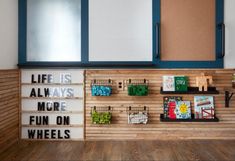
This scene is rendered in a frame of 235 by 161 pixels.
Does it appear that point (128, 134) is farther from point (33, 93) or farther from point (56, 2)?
point (56, 2)

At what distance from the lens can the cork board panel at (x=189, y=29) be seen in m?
4.88

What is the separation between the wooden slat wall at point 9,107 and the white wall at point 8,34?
15 cm

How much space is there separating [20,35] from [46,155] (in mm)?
1904

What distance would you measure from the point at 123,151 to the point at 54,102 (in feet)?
4.40

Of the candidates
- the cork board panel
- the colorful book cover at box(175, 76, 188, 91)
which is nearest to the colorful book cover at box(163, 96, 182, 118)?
the colorful book cover at box(175, 76, 188, 91)

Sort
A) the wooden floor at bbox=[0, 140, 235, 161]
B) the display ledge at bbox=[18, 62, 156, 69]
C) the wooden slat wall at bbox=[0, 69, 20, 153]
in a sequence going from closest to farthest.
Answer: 1. the wooden floor at bbox=[0, 140, 235, 161]
2. the wooden slat wall at bbox=[0, 69, 20, 153]
3. the display ledge at bbox=[18, 62, 156, 69]

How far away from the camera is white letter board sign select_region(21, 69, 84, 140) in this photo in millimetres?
4918

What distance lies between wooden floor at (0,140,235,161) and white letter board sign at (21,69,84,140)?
9.7 inches

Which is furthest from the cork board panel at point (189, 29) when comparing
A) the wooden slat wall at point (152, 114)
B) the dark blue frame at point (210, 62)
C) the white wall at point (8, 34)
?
the white wall at point (8, 34)

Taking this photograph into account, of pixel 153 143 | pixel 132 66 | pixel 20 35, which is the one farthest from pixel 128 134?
pixel 20 35

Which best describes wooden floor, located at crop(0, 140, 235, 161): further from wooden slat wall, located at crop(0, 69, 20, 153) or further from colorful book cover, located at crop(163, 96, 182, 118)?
colorful book cover, located at crop(163, 96, 182, 118)

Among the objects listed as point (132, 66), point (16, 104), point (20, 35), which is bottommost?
point (16, 104)

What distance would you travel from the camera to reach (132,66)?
4.86 metres

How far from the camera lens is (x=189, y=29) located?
489 cm
